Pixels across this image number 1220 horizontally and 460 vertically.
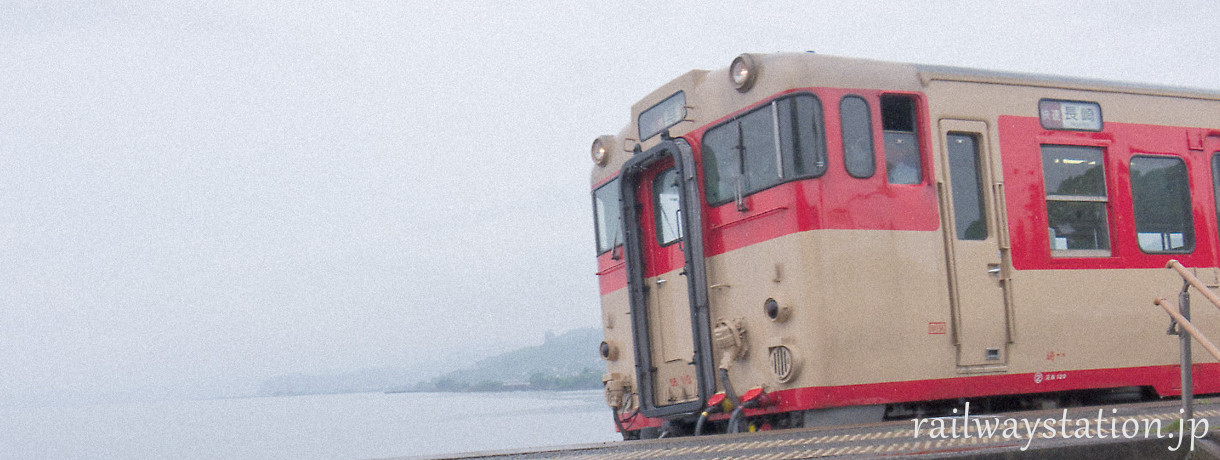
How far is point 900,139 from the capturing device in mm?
7727

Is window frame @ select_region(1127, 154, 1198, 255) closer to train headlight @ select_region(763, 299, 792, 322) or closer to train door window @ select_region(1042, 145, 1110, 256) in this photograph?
train door window @ select_region(1042, 145, 1110, 256)

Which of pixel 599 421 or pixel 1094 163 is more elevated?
pixel 1094 163

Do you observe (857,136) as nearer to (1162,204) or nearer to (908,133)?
(908,133)

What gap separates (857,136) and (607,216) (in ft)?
9.83

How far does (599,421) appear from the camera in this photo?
2480 inches

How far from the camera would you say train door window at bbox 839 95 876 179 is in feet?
24.6

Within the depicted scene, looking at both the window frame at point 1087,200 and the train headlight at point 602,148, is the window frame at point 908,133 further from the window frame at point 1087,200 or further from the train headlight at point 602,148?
the train headlight at point 602,148

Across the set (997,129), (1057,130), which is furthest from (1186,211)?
(997,129)

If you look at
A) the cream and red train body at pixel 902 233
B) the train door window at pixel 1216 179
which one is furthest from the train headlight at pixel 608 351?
the train door window at pixel 1216 179

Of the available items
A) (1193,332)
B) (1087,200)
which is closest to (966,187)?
(1087,200)

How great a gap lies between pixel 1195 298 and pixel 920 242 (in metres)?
2.82

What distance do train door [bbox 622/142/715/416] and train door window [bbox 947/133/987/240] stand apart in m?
1.80

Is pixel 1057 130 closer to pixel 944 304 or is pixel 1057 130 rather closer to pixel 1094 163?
pixel 1094 163

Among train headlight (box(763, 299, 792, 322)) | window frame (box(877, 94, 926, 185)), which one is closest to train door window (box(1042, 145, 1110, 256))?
window frame (box(877, 94, 926, 185))
